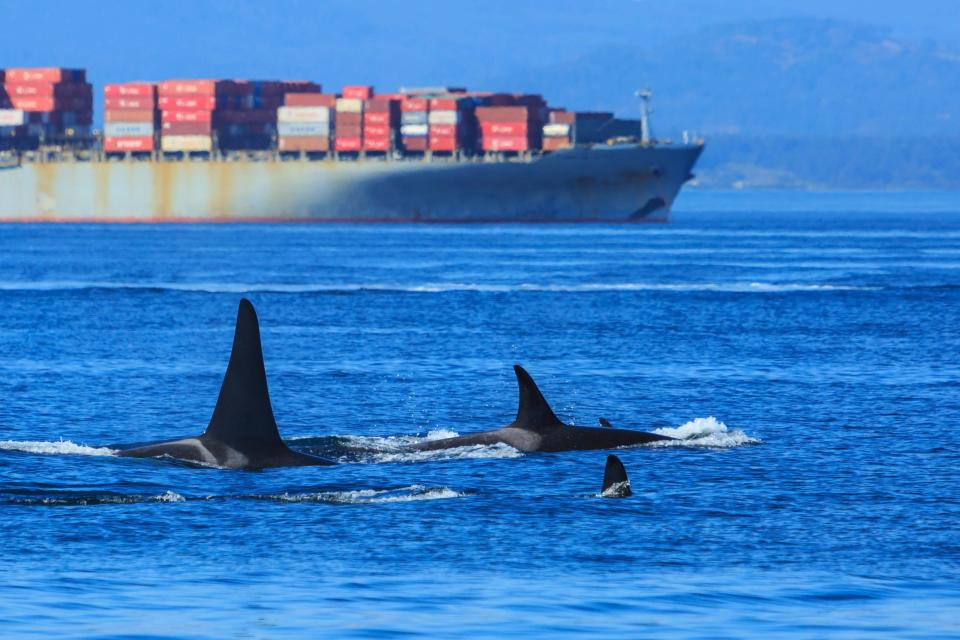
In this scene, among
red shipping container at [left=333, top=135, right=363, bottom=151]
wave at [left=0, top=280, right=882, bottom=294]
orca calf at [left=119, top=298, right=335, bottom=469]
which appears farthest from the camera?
red shipping container at [left=333, top=135, right=363, bottom=151]

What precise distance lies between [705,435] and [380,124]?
518 feet

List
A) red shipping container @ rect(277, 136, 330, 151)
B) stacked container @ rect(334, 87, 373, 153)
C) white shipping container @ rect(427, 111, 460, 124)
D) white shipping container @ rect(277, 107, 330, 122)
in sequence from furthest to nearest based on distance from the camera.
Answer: white shipping container @ rect(277, 107, 330, 122) → red shipping container @ rect(277, 136, 330, 151) → stacked container @ rect(334, 87, 373, 153) → white shipping container @ rect(427, 111, 460, 124)

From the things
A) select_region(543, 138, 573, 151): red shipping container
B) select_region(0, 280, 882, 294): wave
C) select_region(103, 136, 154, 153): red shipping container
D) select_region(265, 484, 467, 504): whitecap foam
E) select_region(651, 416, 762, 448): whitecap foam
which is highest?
select_region(543, 138, 573, 151): red shipping container

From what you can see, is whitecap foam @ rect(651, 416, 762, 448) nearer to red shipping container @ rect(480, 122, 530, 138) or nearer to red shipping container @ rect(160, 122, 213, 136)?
red shipping container @ rect(480, 122, 530, 138)

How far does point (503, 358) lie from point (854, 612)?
3035cm

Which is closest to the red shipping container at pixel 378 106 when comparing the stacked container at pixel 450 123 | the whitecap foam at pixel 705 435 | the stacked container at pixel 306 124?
the stacked container at pixel 450 123

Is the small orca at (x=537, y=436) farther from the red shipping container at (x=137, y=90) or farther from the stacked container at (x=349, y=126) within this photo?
the red shipping container at (x=137, y=90)

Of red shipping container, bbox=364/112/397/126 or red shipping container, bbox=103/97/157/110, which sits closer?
red shipping container, bbox=364/112/397/126

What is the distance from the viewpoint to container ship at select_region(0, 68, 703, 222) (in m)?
176

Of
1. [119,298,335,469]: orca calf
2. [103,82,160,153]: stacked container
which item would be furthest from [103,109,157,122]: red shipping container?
[119,298,335,469]: orca calf

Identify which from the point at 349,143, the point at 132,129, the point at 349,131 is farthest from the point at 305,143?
the point at 132,129

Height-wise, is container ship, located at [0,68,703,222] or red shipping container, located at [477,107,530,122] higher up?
red shipping container, located at [477,107,530,122]

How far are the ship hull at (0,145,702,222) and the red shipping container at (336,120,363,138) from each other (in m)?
7.46

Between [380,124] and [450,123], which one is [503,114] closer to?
[450,123]
